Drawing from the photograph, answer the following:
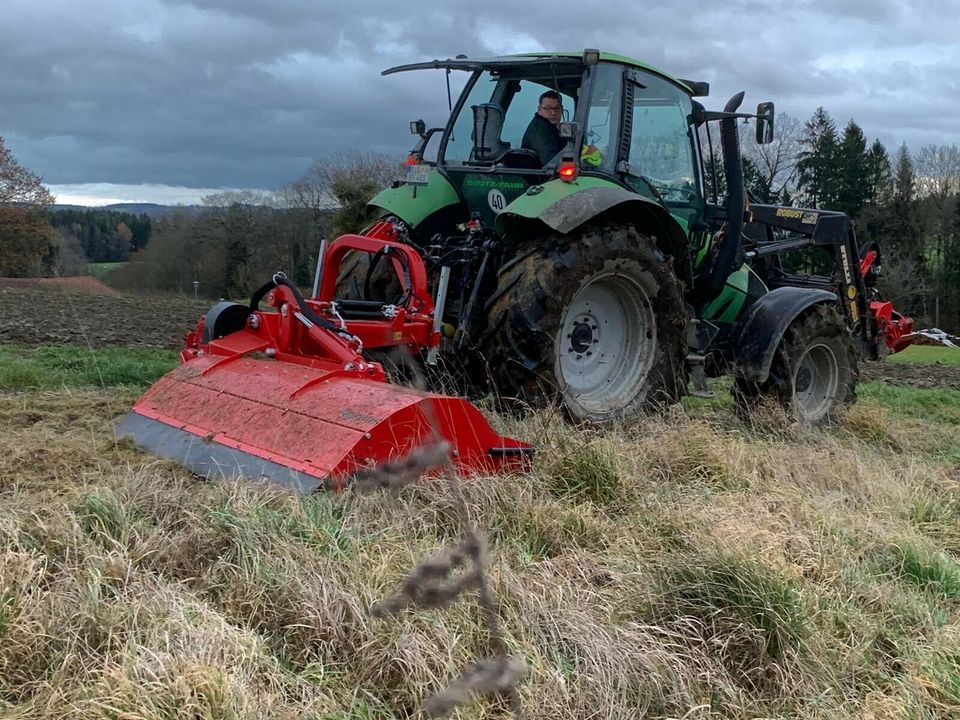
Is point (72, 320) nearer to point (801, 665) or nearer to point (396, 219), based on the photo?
point (396, 219)

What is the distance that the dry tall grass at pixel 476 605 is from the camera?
2451 millimetres

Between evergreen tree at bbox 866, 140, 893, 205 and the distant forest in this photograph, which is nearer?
evergreen tree at bbox 866, 140, 893, 205

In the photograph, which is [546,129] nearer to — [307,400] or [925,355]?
[307,400]

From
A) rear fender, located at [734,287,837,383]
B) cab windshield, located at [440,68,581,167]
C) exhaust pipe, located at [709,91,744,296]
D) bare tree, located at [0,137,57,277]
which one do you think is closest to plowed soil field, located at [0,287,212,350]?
cab windshield, located at [440,68,581,167]

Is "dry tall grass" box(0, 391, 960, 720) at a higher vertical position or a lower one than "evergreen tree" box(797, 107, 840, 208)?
lower

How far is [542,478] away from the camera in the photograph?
171 inches

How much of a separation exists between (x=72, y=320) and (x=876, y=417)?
38.1ft

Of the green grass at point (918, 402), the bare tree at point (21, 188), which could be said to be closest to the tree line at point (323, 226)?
the bare tree at point (21, 188)

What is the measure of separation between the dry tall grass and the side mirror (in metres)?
3.50

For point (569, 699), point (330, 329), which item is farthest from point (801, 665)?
point (330, 329)

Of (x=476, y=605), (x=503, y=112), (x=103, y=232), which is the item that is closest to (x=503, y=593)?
(x=476, y=605)

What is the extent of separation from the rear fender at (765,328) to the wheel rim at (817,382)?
0.51 m

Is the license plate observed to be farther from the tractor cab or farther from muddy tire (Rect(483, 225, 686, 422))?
muddy tire (Rect(483, 225, 686, 422))

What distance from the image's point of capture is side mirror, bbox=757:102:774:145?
6867 millimetres
